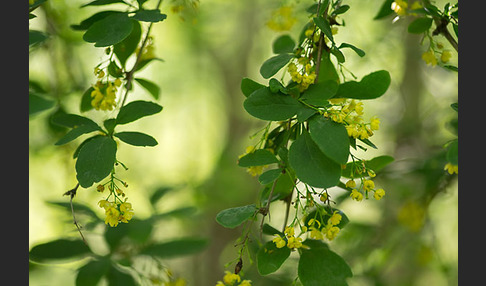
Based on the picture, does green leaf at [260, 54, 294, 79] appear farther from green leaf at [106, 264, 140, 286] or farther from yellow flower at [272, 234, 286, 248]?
green leaf at [106, 264, 140, 286]

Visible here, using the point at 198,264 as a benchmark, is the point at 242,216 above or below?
above

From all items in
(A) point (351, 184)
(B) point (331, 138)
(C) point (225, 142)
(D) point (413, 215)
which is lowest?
(C) point (225, 142)

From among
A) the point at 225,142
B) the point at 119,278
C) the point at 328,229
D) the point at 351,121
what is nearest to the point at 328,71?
the point at 351,121

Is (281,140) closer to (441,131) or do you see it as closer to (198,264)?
(441,131)

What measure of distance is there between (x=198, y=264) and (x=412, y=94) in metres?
1.66

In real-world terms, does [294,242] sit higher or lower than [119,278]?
higher

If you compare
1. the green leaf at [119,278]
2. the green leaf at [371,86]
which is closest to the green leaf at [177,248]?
the green leaf at [119,278]

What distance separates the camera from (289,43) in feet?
3.64

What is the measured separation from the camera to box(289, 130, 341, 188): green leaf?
76 cm

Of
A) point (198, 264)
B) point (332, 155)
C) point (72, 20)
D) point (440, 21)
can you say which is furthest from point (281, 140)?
point (198, 264)

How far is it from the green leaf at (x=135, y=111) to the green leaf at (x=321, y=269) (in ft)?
1.23

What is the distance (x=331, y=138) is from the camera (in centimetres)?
76

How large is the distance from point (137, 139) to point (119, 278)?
525 mm

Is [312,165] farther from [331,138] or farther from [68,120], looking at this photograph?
[68,120]
